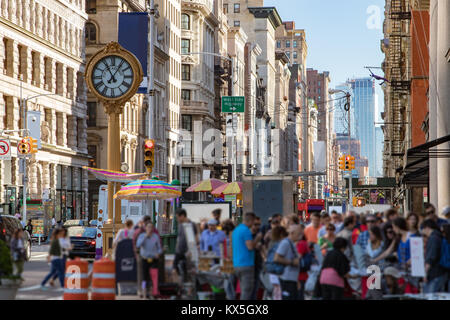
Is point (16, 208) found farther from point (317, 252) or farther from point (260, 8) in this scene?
point (260, 8)

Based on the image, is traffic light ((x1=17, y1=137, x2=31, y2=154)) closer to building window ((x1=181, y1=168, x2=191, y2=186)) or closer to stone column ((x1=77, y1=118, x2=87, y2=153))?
stone column ((x1=77, y1=118, x2=87, y2=153))

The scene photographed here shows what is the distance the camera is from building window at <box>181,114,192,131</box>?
414ft

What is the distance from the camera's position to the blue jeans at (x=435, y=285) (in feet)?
57.8

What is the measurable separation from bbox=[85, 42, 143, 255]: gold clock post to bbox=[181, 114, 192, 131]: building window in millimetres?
90165

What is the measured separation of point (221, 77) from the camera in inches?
5689

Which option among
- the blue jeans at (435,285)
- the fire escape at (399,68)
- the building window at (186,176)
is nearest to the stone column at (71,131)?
the fire escape at (399,68)

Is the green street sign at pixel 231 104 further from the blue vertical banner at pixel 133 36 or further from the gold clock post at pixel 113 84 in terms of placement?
the gold clock post at pixel 113 84

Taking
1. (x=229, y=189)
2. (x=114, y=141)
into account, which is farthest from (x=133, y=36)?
(x=114, y=141)

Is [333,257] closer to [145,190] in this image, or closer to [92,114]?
[145,190]

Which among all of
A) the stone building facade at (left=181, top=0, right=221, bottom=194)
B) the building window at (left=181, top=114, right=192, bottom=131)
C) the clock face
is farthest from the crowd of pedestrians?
the building window at (left=181, top=114, right=192, bottom=131)

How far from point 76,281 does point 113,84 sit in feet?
59.9

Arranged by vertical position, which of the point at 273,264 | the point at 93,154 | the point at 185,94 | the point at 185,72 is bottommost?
the point at 273,264

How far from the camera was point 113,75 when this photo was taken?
35875 millimetres

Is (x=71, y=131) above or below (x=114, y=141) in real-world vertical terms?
above
